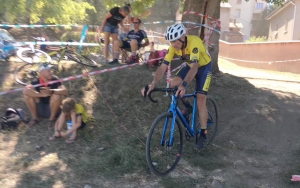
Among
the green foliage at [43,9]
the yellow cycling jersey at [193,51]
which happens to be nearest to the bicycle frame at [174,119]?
the yellow cycling jersey at [193,51]

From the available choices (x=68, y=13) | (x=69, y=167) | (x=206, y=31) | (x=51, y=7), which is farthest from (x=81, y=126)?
(x=68, y=13)

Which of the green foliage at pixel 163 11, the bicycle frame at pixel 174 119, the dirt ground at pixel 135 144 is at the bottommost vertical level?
the dirt ground at pixel 135 144

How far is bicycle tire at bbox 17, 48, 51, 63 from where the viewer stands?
860 cm

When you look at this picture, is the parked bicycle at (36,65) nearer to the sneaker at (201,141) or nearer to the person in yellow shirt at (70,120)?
the person in yellow shirt at (70,120)

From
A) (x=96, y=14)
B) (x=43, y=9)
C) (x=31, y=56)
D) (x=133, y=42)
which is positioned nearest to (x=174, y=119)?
(x=133, y=42)

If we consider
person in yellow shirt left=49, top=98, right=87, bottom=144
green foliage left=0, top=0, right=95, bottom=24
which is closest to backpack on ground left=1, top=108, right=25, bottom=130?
person in yellow shirt left=49, top=98, right=87, bottom=144

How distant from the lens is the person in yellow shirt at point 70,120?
6164mm

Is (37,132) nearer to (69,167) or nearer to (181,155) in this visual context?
(69,167)

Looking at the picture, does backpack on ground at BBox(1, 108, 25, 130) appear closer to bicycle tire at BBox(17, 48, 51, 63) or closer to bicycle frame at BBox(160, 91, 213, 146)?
bicycle tire at BBox(17, 48, 51, 63)

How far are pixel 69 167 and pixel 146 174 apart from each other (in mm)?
1068

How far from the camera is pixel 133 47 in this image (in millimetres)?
9172

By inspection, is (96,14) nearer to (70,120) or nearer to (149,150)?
(70,120)

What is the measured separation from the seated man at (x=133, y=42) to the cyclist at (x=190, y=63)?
358 centimetres

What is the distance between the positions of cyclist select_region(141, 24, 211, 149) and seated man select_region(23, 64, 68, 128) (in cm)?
218
